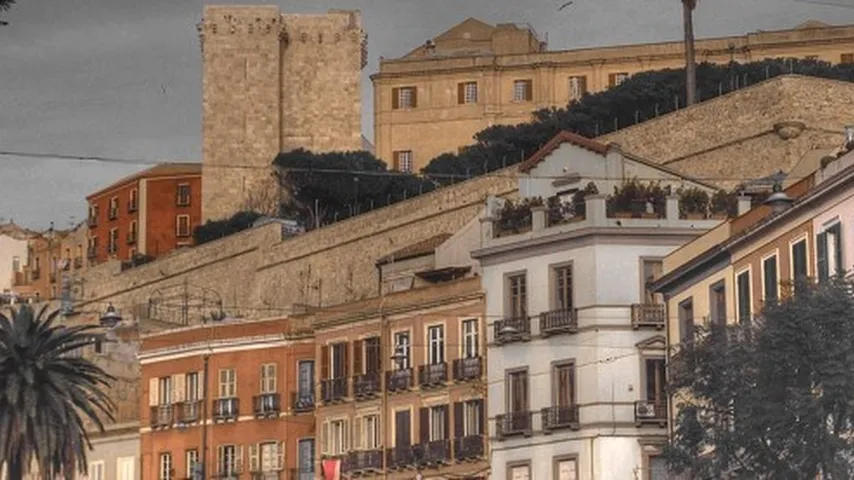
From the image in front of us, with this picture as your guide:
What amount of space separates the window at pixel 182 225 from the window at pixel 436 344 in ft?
263

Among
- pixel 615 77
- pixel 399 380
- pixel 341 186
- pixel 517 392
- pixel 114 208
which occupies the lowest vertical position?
pixel 517 392

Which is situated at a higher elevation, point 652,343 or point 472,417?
point 652,343

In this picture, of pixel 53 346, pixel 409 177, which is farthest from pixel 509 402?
pixel 409 177

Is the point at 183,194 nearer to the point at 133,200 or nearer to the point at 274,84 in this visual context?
the point at 133,200

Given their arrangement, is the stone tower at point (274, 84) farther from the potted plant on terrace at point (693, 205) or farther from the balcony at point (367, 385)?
the potted plant on terrace at point (693, 205)

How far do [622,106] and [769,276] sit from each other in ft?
237

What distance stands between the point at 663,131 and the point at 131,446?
78.6 feet

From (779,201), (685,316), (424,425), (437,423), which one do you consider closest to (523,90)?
(424,425)

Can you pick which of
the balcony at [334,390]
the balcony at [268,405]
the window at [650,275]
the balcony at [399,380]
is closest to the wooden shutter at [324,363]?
the balcony at [334,390]

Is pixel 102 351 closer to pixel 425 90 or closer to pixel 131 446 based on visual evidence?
pixel 131 446

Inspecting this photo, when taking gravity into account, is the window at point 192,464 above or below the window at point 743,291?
below

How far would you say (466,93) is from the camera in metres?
156

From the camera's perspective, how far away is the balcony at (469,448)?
281 ft

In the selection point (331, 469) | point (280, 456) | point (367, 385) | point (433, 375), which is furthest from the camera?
point (280, 456)
